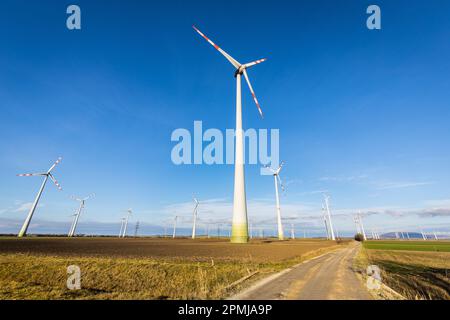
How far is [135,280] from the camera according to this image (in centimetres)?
1828

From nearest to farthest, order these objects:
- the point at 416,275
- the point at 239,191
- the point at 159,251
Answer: the point at 416,275 < the point at 159,251 < the point at 239,191

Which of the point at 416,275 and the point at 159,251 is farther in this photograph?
the point at 159,251

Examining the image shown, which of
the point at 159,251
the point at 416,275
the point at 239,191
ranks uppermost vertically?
the point at 239,191

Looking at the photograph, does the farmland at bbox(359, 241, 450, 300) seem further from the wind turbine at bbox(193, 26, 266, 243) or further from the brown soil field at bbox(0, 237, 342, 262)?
the wind turbine at bbox(193, 26, 266, 243)

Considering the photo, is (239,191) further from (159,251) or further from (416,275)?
(416,275)

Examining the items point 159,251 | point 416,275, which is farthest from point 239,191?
point 416,275

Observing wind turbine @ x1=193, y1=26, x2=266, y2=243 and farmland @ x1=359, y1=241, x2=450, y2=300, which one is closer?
farmland @ x1=359, y1=241, x2=450, y2=300

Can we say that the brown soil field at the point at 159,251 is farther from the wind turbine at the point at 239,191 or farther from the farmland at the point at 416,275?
the farmland at the point at 416,275

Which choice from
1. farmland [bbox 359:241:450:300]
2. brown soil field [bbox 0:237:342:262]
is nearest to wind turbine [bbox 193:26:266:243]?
brown soil field [bbox 0:237:342:262]

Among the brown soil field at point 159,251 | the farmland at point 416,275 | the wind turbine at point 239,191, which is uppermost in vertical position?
the wind turbine at point 239,191

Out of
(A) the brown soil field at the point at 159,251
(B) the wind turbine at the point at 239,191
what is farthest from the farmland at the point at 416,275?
(B) the wind turbine at the point at 239,191
